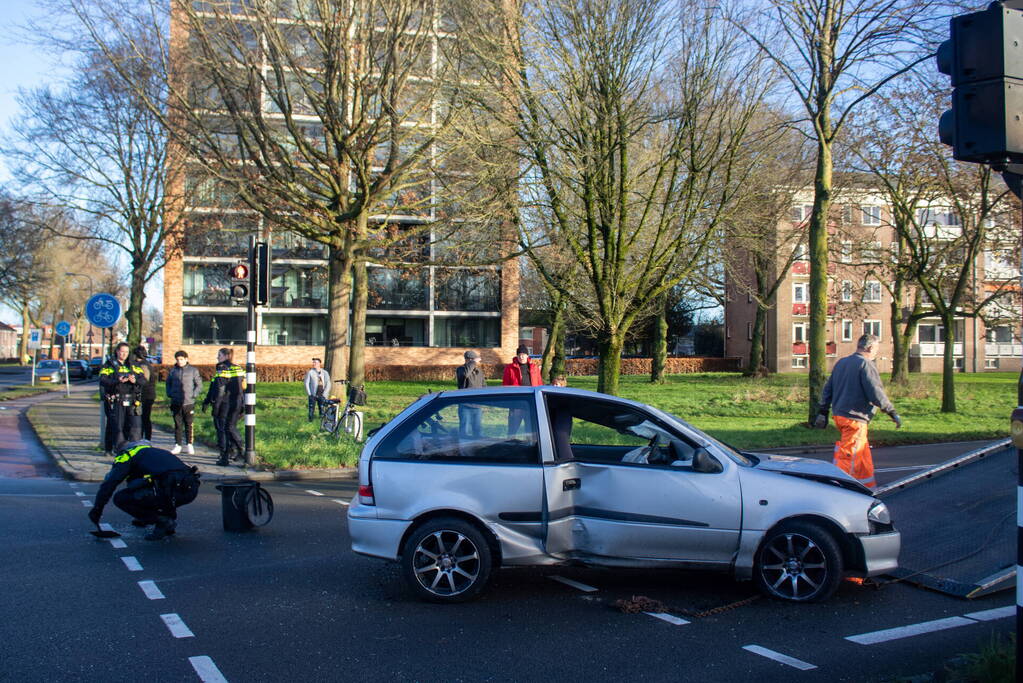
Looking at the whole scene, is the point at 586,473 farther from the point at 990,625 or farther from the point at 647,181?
the point at 647,181

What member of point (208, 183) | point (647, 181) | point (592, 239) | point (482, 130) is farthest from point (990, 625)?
point (208, 183)

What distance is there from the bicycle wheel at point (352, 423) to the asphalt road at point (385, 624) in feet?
29.1

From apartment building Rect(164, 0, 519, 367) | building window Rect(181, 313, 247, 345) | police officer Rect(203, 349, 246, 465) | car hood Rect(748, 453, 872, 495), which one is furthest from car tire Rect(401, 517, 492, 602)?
building window Rect(181, 313, 247, 345)

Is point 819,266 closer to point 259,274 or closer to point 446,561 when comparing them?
point 259,274

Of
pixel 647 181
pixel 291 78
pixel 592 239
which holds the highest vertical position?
pixel 291 78

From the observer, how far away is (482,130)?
54.4 feet

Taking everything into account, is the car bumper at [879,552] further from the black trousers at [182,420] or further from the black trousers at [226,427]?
the black trousers at [182,420]

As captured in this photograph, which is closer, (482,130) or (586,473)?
(586,473)

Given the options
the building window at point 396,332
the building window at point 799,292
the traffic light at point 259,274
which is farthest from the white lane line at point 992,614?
the building window at point 799,292

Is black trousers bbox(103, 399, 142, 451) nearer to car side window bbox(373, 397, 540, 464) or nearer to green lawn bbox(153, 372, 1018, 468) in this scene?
green lawn bbox(153, 372, 1018, 468)

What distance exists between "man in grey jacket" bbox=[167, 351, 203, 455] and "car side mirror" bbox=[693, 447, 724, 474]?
428 inches

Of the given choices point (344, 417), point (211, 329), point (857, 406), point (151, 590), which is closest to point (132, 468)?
point (151, 590)

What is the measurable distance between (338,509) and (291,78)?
41.8ft

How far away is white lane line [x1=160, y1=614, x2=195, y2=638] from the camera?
5.32 metres
